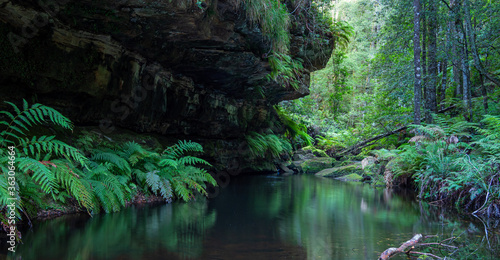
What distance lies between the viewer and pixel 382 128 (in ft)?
40.4

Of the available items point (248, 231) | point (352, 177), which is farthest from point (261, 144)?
point (248, 231)

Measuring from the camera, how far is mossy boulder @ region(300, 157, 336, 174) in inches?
537

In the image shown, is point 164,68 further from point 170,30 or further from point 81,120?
point 81,120

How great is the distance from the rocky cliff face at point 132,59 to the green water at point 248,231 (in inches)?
97.1

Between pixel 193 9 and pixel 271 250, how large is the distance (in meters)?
3.80

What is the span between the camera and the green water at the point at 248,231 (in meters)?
2.83

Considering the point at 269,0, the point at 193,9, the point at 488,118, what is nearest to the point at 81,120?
the point at 193,9

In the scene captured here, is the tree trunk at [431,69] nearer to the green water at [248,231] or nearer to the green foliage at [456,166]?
the green foliage at [456,166]

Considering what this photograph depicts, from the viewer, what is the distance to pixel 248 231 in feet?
12.0

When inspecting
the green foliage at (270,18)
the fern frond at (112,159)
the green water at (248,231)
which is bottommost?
the green water at (248,231)

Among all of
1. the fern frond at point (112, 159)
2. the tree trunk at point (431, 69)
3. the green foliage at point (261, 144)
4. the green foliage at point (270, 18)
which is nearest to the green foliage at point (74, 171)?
the fern frond at point (112, 159)

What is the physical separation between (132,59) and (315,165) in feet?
32.8

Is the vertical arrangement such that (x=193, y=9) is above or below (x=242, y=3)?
below

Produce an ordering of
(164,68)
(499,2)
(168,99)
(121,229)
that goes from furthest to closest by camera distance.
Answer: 1. (499,2)
2. (168,99)
3. (164,68)
4. (121,229)
